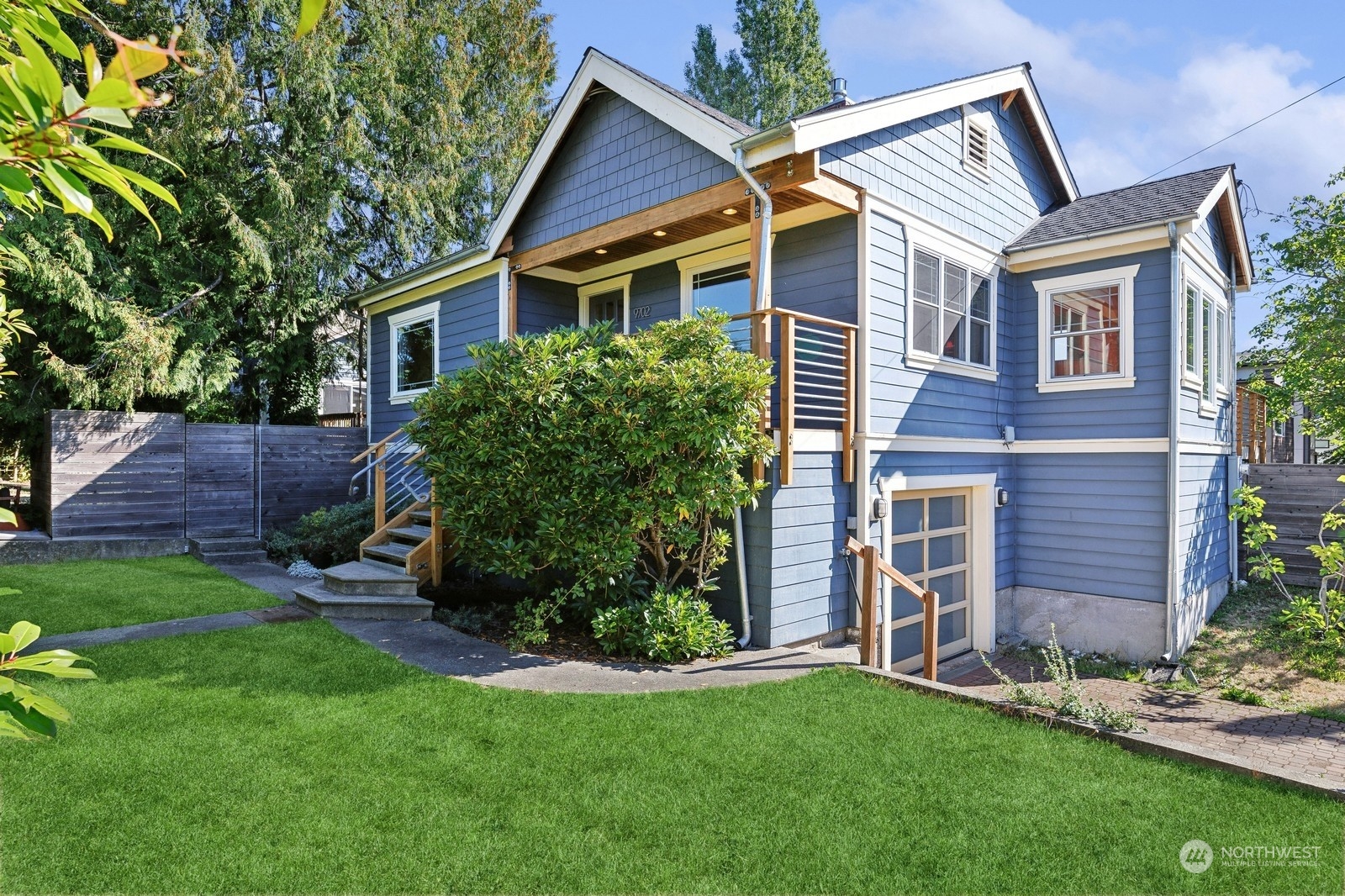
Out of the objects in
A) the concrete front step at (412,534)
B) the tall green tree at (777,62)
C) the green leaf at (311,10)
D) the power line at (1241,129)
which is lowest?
the concrete front step at (412,534)

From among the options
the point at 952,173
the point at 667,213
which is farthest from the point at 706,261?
the point at 952,173

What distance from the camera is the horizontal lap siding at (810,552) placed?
6660 mm

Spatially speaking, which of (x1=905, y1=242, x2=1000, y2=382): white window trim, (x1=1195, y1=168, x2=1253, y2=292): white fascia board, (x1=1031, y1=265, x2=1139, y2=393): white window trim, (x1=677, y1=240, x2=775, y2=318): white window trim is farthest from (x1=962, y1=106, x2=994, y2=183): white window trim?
(x1=677, y1=240, x2=775, y2=318): white window trim

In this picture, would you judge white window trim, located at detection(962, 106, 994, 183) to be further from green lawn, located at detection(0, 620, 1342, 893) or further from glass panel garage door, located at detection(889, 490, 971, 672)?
green lawn, located at detection(0, 620, 1342, 893)

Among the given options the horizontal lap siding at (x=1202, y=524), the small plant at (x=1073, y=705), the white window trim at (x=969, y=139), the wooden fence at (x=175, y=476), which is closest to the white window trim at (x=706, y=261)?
the white window trim at (x=969, y=139)

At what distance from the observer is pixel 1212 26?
35.5 feet

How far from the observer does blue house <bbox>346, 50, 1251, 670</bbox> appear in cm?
720

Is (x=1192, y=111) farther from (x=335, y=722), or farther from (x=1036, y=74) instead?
(x=335, y=722)

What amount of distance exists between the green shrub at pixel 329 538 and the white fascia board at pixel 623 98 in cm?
418

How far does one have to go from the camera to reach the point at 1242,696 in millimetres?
7230

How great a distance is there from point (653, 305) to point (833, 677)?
6004mm

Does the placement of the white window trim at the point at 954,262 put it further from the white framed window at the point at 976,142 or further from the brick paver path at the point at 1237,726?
the brick paver path at the point at 1237,726

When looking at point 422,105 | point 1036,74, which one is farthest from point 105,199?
point 1036,74

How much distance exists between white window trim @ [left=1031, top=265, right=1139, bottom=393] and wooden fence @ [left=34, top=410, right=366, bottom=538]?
11131 millimetres
